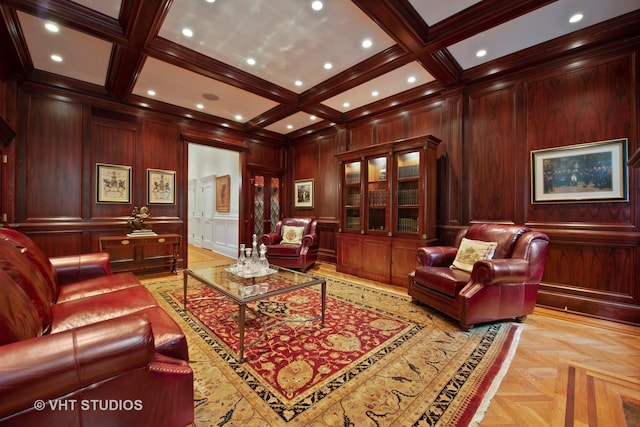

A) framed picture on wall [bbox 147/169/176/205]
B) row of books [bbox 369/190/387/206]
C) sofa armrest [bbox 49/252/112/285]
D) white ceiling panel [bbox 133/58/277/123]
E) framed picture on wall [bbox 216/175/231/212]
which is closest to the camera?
sofa armrest [bbox 49/252/112/285]

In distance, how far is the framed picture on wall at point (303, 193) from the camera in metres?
6.06

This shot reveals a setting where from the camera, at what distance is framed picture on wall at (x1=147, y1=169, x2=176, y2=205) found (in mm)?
4633

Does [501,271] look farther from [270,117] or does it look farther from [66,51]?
[66,51]

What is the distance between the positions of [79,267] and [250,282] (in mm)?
1509

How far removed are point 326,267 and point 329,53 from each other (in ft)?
12.0

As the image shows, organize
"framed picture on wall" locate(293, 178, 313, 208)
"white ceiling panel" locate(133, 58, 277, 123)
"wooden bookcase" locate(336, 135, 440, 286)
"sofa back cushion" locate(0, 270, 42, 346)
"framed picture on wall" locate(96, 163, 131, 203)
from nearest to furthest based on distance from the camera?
"sofa back cushion" locate(0, 270, 42, 346), "white ceiling panel" locate(133, 58, 277, 123), "wooden bookcase" locate(336, 135, 440, 286), "framed picture on wall" locate(96, 163, 131, 203), "framed picture on wall" locate(293, 178, 313, 208)

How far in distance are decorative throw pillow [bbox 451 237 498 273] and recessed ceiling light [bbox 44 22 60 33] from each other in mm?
4885

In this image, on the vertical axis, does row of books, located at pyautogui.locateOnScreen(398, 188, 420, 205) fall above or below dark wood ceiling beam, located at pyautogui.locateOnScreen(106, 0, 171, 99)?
below

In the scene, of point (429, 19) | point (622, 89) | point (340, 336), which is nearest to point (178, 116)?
point (429, 19)

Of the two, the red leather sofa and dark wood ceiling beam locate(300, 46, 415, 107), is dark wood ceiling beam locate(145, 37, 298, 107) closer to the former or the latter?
dark wood ceiling beam locate(300, 46, 415, 107)

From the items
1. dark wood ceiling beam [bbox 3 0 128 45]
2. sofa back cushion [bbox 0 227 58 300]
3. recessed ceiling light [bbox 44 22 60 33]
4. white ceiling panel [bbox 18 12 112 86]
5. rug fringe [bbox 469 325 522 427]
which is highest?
white ceiling panel [bbox 18 12 112 86]

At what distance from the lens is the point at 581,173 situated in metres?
2.97

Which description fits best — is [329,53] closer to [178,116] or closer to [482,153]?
[482,153]

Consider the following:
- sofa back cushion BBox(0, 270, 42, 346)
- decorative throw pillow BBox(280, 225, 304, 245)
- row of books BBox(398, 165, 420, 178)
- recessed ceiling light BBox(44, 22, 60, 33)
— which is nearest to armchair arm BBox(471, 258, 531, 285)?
row of books BBox(398, 165, 420, 178)
